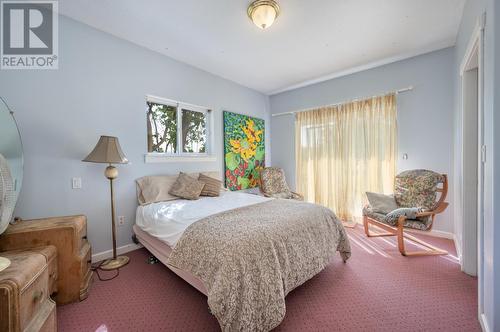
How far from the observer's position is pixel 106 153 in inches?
82.7

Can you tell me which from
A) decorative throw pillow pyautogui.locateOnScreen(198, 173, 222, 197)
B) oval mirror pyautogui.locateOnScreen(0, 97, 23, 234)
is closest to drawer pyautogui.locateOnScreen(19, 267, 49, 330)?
oval mirror pyautogui.locateOnScreen(0, 97, 23, 234)

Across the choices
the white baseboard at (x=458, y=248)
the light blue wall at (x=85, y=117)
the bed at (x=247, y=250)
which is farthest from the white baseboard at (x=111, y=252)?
the white baseboard at (x=458, y=248)

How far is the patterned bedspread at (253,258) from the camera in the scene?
121 centimetres

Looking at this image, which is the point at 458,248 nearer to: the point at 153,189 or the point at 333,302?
the point at 333,302

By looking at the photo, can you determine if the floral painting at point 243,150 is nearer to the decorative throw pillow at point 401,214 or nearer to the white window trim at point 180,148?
the white window trim at point 180,148

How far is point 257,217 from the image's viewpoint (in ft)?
5.86

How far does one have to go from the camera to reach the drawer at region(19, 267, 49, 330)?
42.4 inches

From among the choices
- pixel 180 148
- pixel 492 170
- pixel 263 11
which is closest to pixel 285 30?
pixel 263 11

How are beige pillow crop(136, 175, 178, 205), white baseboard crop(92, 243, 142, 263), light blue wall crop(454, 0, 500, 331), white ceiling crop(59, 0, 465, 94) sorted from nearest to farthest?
light blue wall crop(454, 0, 500, 331), white ceiling crop(59, 0, 465, 94), white baseboard crop(92, 243, 142, 263), beige pillow crop(136, 175, 178, 205)

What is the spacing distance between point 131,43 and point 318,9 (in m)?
2.33

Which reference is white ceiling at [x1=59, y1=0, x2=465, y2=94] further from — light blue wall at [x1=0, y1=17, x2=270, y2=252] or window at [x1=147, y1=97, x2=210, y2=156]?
window at [x1=147, y1=97, x2=210, y2=156]

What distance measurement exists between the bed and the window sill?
33.7 inches

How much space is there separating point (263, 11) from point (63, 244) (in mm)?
2710
